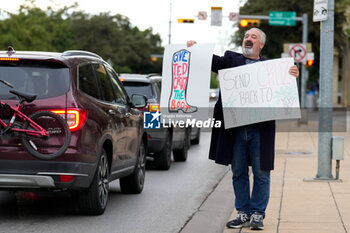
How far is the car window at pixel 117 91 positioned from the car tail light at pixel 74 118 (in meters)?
1.61

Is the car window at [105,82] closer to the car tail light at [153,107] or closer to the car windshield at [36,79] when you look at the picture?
the car windshield at [36,79]

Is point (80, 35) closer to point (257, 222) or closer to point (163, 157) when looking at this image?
point (163, 157)

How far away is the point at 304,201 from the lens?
9352 mm

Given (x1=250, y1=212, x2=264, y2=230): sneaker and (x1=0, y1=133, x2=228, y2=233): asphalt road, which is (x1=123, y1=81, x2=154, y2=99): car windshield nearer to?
(x1=0, y1=133, x2=228, y2=233): asphalt road

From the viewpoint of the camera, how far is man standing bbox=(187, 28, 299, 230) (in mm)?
7500

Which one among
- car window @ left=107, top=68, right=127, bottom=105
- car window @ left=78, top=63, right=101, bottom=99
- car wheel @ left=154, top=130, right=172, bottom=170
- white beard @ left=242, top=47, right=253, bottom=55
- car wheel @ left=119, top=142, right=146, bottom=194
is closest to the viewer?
white beard @ left=242, top=47, right=253, bottom=55

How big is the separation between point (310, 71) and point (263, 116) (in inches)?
2090

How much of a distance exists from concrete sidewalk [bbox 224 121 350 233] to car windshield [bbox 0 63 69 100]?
2.23m

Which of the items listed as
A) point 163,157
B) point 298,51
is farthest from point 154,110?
point 298,51

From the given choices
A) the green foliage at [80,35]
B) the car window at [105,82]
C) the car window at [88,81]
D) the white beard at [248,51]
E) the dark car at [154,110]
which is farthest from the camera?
the green foliage at [80,35]

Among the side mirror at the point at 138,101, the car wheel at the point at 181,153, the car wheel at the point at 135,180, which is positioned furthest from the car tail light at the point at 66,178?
the car wheel at the point at 181,153

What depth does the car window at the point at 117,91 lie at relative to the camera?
969 centimetres

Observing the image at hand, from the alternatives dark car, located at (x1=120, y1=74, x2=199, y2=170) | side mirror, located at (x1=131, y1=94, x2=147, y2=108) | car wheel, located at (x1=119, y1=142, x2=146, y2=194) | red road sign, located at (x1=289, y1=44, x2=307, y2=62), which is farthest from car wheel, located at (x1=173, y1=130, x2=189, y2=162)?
red road sign, located at (x1=289, y1=44, x2=307, y2=62)

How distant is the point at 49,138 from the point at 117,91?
216 cm
